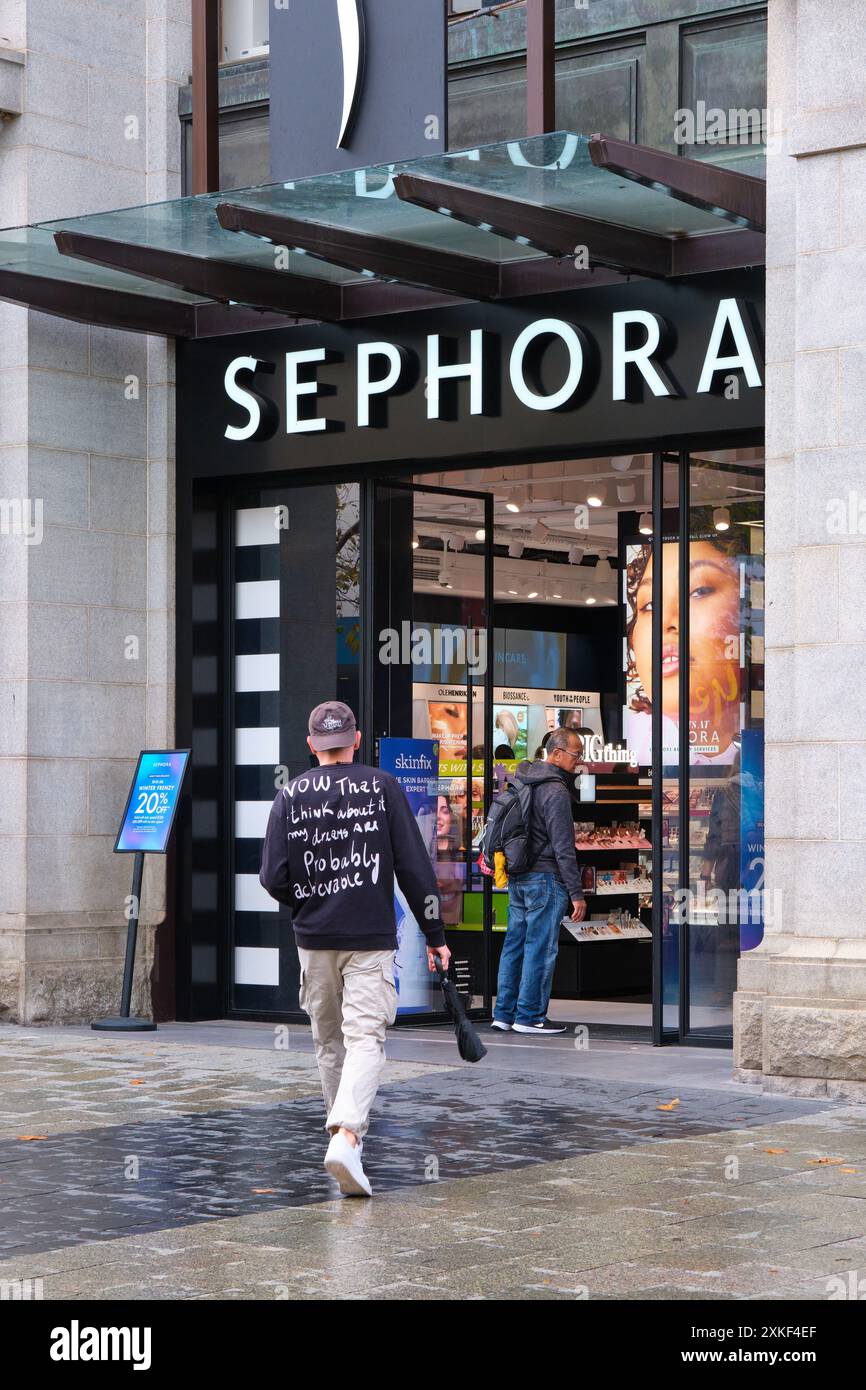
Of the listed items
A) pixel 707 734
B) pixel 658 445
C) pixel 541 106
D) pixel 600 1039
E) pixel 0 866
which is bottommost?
pixel 600 1039

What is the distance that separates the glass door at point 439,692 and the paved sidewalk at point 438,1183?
1.99 m

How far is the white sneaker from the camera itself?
7223 millimetres

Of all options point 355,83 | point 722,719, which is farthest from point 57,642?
point 722,719

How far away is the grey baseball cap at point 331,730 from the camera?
802 centimetres

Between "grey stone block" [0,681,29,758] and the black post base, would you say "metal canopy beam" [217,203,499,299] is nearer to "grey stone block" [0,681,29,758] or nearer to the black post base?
"grey stone block" [0,681,29,758]

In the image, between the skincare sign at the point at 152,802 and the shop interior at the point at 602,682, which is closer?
the shop interior at the point at 602,682

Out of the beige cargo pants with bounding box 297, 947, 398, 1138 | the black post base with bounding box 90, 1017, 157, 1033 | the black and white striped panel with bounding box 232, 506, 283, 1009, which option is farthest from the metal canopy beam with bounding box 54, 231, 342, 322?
the beige cargo pants with bounding box 297, 947, 398, 1138

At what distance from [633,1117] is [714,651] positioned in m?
3.48

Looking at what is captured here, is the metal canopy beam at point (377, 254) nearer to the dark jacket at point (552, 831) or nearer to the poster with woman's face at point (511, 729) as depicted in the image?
the dark jacket at point (552, 831)

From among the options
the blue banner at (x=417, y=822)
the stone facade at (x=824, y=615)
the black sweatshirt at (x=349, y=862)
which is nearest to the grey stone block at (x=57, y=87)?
the blue banner at (x=417, y=822)

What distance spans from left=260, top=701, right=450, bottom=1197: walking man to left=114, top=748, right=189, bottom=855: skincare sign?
5065 mm

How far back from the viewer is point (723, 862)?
38.4 ft

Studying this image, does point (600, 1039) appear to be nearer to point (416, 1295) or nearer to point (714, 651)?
point (714, 651)
